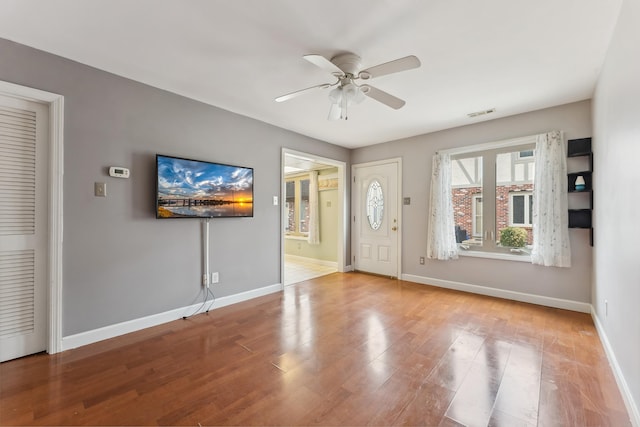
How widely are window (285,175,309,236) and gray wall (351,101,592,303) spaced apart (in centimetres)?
194

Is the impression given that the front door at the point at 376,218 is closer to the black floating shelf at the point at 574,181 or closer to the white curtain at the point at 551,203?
the white curtain at the point at 551,203

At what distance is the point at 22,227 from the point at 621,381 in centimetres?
459

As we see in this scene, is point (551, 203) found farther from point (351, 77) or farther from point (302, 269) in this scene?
point (302, 269)

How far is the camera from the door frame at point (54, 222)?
7.59 ft

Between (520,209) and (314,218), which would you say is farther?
(314,218)

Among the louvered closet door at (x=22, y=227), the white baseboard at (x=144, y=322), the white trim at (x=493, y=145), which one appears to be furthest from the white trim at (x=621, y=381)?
the louvered closet door at (x=22, y=227)

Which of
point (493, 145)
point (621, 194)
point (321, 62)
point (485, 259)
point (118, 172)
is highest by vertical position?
point (321, 62)

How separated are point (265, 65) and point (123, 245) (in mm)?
2196

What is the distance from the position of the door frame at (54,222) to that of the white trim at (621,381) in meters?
4.03

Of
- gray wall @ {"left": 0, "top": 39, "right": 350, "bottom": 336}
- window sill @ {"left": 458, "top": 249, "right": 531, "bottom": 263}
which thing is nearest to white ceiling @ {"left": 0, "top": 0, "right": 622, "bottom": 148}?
gray wall @ {"left": 0, "top": 39, "right": 350, "bottom": 336}

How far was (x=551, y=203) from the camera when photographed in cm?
337

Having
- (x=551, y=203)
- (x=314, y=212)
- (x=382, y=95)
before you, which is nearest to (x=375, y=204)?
(x=314, y=212)

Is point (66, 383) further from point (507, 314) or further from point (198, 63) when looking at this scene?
point (507, 314)

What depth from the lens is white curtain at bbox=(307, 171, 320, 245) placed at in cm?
648
